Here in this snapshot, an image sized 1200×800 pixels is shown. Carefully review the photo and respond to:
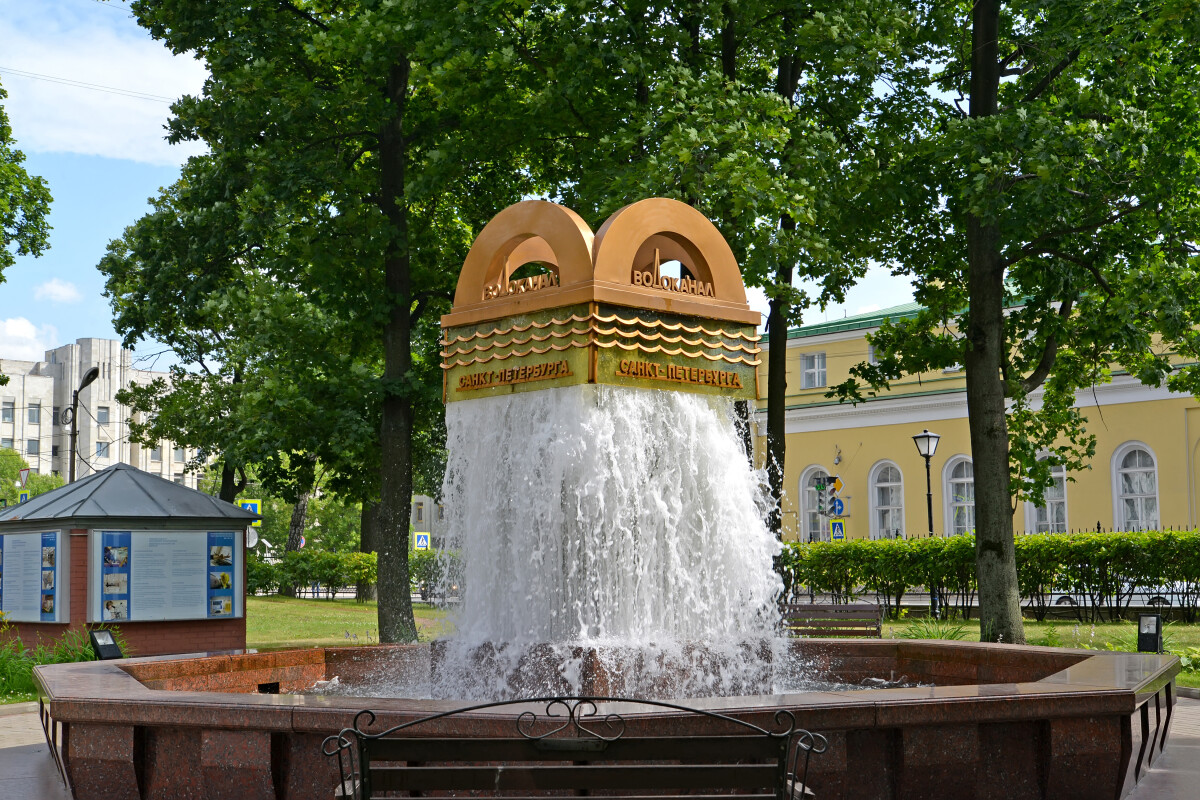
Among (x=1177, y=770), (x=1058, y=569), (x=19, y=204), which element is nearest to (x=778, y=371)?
(x=1177, y=770)

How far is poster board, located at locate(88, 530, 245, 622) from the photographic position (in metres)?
14.8

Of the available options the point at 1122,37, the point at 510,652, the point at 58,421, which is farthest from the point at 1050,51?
the point at 58,421

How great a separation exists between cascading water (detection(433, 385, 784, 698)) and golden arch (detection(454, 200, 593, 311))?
30.6 inches

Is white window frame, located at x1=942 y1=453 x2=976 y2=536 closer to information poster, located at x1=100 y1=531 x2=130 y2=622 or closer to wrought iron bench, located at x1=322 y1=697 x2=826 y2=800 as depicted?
information poster, located at x1=100 y1=531 x2=130 y2=622

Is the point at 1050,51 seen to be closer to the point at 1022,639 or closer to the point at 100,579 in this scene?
the point at 1022,639

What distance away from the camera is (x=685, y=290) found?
28.1 ft

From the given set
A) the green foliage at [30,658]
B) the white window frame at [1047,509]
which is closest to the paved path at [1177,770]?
the green foliage at [30,658]

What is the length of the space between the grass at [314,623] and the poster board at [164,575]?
9.65ft

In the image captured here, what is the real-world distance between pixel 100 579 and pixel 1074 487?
2998 cm

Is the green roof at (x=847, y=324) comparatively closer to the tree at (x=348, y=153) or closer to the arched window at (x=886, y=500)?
the arched window at (x=886, y=500)

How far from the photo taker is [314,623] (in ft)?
89.6

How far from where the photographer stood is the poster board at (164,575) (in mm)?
14805

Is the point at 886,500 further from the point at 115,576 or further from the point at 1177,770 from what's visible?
the point at 1177,770

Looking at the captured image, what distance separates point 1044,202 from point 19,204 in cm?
2472
